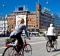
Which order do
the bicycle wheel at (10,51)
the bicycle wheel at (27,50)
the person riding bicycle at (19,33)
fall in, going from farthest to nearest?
the bicycle wheel at (27,50) → the person riding bicycle at (19,33) → the bicycle wheel at (10,51)

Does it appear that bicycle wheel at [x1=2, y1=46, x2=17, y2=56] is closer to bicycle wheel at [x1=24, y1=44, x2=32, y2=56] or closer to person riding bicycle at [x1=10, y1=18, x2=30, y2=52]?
person riding bicycle at [x1=10, y1=18, x2=30, y2=52]

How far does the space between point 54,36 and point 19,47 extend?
5.53m

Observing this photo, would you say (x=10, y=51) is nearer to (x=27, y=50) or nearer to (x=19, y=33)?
(x=19, y=33)

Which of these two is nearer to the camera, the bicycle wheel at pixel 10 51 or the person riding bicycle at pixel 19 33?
the bicycle wheel at pixel 10 51

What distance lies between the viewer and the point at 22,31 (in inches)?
392

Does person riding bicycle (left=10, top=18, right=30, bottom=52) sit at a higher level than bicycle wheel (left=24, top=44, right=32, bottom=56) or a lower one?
higher

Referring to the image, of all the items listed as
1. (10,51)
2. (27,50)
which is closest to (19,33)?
(10,51)

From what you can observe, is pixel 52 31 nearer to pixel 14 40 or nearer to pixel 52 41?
pixel 52 41

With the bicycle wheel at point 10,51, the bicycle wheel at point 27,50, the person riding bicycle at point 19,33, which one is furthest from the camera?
the bicycle wheel at point 27,50

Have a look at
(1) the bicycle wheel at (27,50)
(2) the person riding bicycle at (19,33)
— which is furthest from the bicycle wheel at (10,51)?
(1) the bicycle wheel at (27,50)

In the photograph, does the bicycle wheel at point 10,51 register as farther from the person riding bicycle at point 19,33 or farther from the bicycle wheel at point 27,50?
the bicycle wheel at point 27,50

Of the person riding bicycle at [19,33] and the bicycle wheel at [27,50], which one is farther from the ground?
the person riding bicycle at [19,33]

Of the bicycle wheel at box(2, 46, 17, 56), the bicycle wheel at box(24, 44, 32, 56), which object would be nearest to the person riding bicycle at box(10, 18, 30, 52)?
the bicycle wheel at box(2, 46, 17, 56)

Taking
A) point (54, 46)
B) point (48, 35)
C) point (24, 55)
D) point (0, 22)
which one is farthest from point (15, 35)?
point (0, 22)
